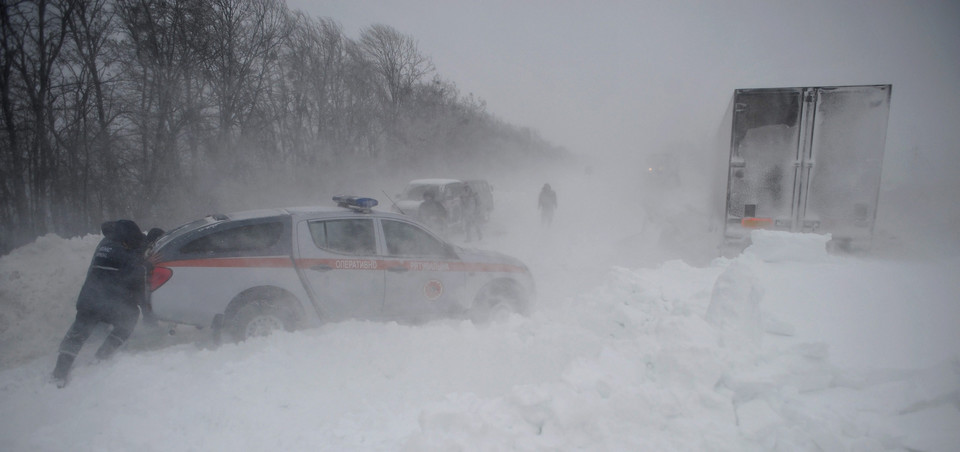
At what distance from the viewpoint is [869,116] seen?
7.08 meters

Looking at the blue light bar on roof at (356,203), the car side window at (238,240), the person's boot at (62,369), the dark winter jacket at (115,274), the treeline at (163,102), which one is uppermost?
the treeline at (163,102)

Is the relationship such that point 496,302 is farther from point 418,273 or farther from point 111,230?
point 111,230

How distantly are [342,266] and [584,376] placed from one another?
2754 mm

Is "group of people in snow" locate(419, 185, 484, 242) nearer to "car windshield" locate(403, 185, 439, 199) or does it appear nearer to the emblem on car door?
"car windshield" locate(403, 185, 439, 199)

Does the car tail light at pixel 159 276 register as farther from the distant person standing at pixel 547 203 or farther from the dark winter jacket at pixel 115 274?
the distant person standing at pixel 547 203

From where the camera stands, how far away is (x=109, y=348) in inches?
164

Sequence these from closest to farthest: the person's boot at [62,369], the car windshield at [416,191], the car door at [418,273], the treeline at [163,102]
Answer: the person's boot at [62,369] → the car door at [418,273] → the treeline at [163,102] → the car windshield at [416,191]

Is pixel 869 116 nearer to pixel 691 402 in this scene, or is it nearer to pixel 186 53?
pixel 691 402

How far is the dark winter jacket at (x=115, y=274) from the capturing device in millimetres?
4066

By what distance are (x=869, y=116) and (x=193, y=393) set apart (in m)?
9.48

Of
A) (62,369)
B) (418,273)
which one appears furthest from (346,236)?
(62,369)

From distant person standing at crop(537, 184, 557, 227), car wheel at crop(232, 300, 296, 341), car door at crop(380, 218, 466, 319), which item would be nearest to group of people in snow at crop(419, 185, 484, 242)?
distant person standing at crop(537, 184, 557, 227)

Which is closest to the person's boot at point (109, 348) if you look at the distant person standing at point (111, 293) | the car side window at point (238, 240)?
the distant person standing at point (111, 293)

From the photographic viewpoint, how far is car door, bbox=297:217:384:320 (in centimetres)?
458
